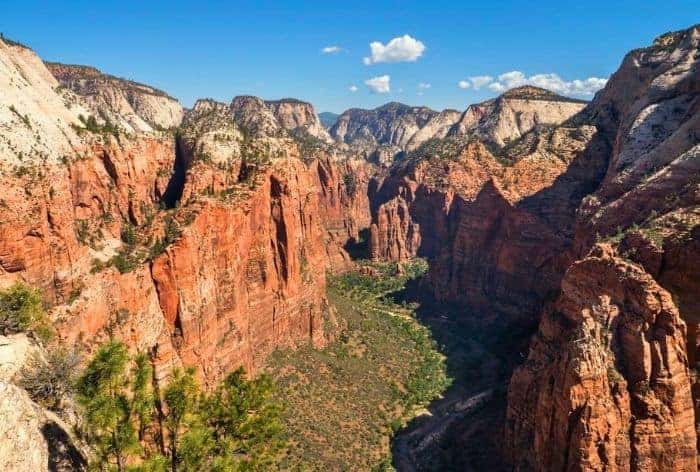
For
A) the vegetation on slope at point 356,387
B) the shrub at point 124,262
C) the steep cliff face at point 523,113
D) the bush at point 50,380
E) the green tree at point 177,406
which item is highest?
the steep cliff face at point 523,113

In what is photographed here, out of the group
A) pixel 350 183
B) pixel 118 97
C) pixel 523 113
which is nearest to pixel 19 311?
pixel 118 97

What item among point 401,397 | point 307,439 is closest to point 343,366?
point 401,397

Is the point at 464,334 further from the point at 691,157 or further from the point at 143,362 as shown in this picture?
the point at 143,362

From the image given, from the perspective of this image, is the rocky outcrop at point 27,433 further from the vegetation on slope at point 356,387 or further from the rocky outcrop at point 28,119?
the vegetation on slope at point 356,387

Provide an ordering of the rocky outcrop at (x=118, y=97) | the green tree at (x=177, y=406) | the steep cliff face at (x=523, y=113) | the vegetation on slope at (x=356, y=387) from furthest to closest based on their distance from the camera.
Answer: the steep cliff face at (x=523, y=113)
the rocky outcrop at (x=118, y=97)
the vegetation on slope at (x=356, y=387)
the green tree at (x=177, y=406)

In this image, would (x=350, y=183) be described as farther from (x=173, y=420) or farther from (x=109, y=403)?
(x=109, y=403)

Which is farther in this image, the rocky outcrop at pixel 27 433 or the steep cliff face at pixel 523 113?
the steep cliff face at pixel 523 113

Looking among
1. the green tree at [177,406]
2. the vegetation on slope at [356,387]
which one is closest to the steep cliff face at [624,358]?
the vegetation on slope at [356,387]
